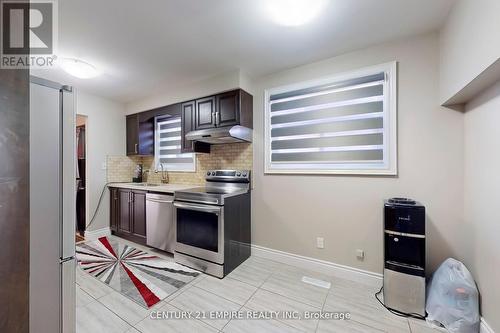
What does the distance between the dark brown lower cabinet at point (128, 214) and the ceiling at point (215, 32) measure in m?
1.83

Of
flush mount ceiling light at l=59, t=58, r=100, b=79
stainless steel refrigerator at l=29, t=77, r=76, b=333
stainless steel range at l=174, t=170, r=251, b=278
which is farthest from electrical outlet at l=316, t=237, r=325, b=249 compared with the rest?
flush mount ceiling light at l=59, t=58, r=100, b=79

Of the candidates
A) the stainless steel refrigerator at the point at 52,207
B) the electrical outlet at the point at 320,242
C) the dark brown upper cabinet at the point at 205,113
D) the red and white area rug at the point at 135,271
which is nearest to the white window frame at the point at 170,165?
the dark brown upper cabinet at the point at 205,113

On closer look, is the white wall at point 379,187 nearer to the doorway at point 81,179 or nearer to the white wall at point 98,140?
the white wall at point 98,140

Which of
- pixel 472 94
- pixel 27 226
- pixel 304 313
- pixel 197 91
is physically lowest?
pixel 304 313

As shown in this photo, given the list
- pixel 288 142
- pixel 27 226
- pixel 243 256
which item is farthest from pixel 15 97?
pixel 243 256

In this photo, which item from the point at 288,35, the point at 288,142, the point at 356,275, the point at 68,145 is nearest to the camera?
the point at 68,145

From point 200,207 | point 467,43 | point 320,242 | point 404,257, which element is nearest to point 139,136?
point 200,207

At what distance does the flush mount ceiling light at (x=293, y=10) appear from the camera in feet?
5.15

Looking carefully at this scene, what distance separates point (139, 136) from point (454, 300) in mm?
4524

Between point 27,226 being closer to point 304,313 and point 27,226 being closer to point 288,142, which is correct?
point 304,313

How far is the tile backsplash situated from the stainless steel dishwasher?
70cm

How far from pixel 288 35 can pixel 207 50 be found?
872 millimetres

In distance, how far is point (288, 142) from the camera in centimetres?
266

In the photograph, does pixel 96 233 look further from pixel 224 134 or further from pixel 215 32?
pixel 215 32
